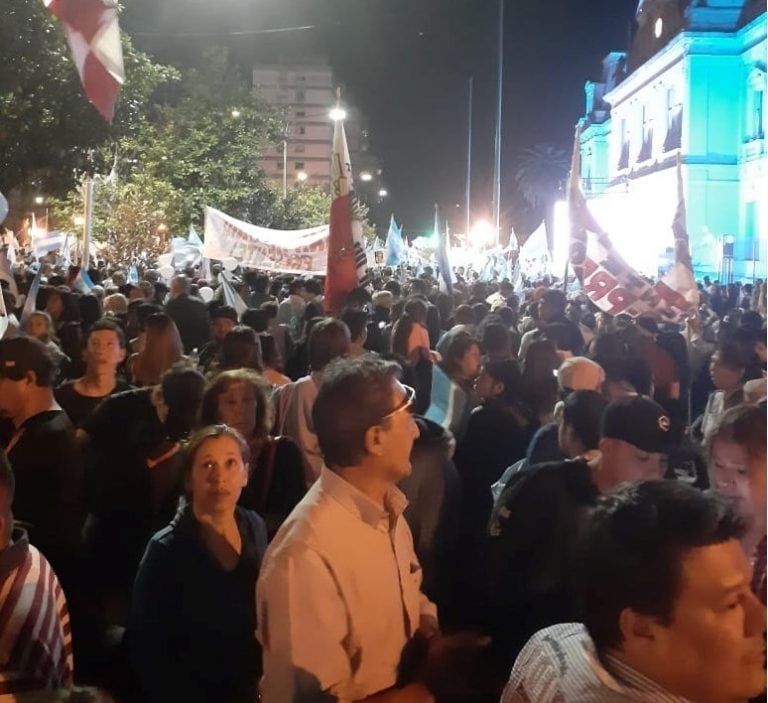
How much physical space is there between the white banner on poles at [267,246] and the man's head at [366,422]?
12338mm

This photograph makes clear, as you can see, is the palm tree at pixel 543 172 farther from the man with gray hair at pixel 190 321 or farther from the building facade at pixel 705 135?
the man with gray hair at pixel 190 321

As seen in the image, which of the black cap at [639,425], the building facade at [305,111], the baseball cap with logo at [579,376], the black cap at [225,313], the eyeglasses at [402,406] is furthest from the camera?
the building facade at [305,111]

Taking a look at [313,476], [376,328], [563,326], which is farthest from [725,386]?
[376,328]

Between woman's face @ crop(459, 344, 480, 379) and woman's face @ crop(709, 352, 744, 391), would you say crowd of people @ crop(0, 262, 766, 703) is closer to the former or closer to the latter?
woman's face @ crop(709, 352, 744, 391)

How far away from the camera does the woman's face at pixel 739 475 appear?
321 centimetres

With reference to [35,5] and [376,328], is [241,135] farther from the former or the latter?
[376,328]

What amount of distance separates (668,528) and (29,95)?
14854 millimetres

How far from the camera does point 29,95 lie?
15.1 m

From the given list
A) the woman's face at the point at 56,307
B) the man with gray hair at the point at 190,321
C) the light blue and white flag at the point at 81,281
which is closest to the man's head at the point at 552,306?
the man with gray hair at the point at 190,321

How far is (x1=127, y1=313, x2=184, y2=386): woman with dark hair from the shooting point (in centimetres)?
680

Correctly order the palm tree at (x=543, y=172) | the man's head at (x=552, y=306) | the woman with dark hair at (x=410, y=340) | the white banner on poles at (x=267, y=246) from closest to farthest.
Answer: the woman with dark hair at (x=410, y=340)
the man's head at (x=552, y=306)
the white banner on poles at (x=267, y=246)
the palm tree at (x=543, y=172)

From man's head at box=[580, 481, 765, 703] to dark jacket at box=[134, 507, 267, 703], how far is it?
1660mm

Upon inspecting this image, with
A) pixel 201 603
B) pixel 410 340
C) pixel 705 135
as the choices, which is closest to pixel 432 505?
pixel 201 603

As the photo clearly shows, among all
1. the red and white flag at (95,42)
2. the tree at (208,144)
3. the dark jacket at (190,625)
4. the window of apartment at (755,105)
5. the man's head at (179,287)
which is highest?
the window of apartment at (755,105)
